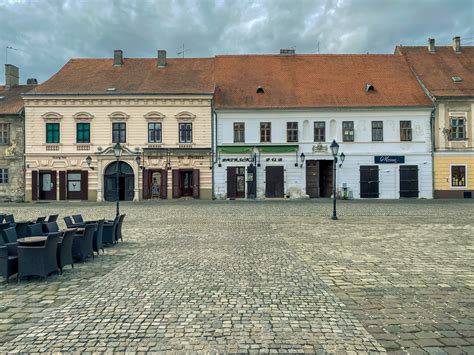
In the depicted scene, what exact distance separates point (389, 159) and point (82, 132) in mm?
23969

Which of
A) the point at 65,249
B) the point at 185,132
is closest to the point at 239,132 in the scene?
the point at 185,132

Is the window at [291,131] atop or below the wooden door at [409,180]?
atop

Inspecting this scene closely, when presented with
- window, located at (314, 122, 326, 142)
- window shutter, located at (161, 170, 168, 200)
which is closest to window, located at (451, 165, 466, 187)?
window, located at (314, 122, 326, 142)

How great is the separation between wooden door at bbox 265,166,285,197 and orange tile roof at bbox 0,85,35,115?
20.2 metres

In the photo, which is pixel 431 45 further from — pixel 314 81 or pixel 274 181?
pixel 274 181

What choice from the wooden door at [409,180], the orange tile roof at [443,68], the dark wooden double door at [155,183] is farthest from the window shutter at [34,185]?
the orange tile roof at [443,68]

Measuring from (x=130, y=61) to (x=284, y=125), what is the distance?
1478cm

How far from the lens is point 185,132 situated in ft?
107

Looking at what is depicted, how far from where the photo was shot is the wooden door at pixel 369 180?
105 ft

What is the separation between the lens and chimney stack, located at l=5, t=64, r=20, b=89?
122ft

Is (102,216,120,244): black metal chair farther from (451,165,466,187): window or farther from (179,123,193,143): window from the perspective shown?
(451,165,466,187): window

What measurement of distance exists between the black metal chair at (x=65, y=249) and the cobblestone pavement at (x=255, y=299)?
0.27 m

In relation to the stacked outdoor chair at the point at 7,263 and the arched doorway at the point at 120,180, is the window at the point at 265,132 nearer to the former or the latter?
the arched doorway at the point at 120,180

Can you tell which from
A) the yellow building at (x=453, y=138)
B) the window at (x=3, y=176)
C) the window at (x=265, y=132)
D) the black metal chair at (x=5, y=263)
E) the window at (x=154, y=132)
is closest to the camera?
the black metal chair at (x=5, y=263)
